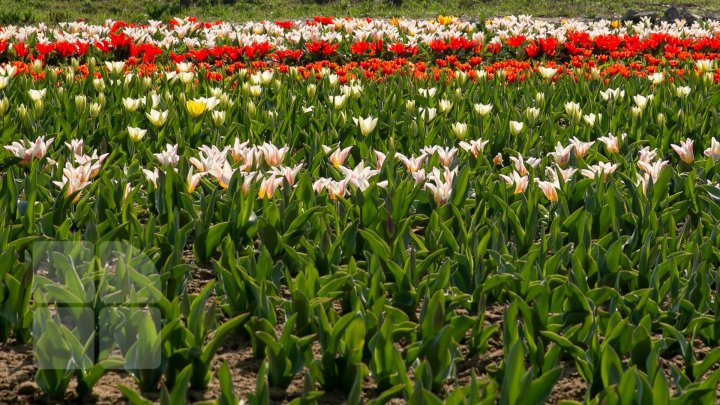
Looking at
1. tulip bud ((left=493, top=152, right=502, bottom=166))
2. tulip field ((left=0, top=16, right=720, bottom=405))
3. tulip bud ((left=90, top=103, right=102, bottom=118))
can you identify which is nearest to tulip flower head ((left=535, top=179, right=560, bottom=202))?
tulip field ((left=0, top=16, right=720, bottom=405))

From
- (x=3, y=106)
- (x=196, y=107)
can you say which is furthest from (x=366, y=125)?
(x=3, y=106)

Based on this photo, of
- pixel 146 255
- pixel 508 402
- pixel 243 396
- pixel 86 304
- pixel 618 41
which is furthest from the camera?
pixel 618 41

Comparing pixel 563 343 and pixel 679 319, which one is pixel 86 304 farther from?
pixel 679 319

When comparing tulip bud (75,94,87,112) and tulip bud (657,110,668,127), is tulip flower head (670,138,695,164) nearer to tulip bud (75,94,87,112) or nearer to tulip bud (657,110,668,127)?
tulip bud (657,110,668,127)

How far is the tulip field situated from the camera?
2172 mm

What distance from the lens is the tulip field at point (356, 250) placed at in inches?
85.5

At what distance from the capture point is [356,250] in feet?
10.2

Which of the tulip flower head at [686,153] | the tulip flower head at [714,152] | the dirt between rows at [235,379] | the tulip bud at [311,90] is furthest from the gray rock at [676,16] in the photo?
the dirt between rows at [235,379]

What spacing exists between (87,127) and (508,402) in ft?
11.2

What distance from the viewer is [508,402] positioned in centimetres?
192

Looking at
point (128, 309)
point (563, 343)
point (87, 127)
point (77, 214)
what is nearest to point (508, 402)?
point (563, 343)

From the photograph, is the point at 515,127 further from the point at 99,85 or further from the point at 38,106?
the point at 99,85

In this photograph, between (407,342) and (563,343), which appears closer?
(563,343)

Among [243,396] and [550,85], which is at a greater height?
[550,85]
